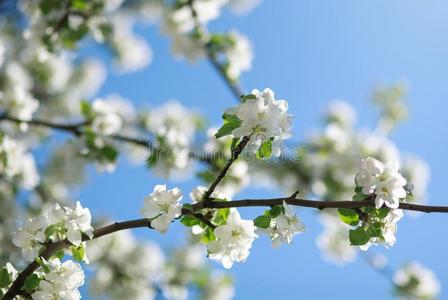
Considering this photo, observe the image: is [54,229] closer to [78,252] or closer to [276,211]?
[78,252]

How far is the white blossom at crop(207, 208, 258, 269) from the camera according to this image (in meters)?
1.83

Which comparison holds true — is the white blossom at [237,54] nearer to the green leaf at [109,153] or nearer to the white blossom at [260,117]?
the green leaf at [109,153]

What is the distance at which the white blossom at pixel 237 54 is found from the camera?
4.23m

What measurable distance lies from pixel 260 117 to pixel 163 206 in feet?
1.37

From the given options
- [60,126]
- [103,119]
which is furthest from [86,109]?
[60,126]

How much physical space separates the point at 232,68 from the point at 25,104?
61.0 inches

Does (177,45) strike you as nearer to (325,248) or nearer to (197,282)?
(197,282)

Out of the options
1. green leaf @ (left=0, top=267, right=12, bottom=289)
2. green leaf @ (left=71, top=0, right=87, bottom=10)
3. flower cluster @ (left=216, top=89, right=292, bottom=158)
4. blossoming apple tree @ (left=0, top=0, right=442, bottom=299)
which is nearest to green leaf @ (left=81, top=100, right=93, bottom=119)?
blossoming apple tree @ (left=0, top=0, right=442, bottom=299)

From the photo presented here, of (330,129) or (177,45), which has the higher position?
(330,129)

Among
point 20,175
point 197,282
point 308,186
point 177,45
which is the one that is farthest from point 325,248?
point 20,175

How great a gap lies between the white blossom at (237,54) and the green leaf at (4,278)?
2752 mm

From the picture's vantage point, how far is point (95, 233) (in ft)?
5.66

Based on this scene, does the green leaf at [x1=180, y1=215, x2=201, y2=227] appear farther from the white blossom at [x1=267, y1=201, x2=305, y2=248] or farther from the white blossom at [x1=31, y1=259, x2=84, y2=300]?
the white blossom at [x1=31, y1=259, x2=84, y2=300]

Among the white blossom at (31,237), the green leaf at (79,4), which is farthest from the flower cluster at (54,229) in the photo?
the green leaf at (79,4)
